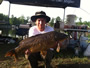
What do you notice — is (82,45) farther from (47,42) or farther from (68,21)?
(47,42)

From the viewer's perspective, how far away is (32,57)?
2.87 metres

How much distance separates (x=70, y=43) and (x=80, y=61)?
197cm

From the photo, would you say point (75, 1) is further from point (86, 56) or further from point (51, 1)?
point (86, 56)

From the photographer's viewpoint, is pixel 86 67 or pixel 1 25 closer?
pixel 86 67

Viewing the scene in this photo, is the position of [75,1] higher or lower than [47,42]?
higher

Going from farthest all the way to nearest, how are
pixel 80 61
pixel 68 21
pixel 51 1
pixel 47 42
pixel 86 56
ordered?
pixel 51 1
pixel 68 21
pixel 86 56
pixel 80 61
pixel 47 42

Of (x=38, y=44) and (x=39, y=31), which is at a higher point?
(x=39, y=31)

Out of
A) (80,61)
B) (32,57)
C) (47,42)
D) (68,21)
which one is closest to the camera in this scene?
(47,42)

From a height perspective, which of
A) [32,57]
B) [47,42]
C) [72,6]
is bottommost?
[32,57]

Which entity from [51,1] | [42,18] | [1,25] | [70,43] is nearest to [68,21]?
[70,43]

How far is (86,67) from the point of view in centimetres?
369

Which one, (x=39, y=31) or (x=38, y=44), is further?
(x=39, y=31)

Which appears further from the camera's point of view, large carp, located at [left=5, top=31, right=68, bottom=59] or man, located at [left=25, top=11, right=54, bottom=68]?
man, located at [left=25, top=11, right=54, bottom=68]

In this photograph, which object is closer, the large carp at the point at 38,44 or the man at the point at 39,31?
the large carp at the point at 38,44
